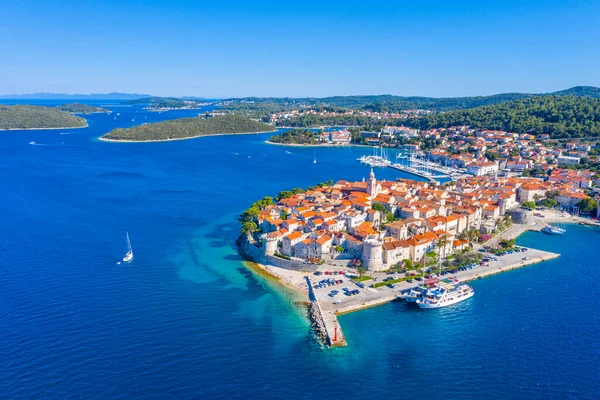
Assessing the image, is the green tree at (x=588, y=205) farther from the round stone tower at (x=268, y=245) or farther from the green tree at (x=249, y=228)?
the green tree at (x=249, y=228)

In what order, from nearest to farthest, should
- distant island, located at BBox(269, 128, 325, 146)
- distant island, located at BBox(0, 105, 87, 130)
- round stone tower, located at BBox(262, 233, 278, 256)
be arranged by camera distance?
round stone tower, located at BBox(262, 233, 278, 256) < distant island, located at BBox(269, 128, 325, 146) < distant island, located at BBox(0, 105, 87, 130)

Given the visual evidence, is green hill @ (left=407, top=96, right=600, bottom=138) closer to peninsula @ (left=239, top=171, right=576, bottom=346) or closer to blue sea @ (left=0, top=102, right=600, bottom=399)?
blue sea @ (left=0, top=102, right=600, bottom=399)

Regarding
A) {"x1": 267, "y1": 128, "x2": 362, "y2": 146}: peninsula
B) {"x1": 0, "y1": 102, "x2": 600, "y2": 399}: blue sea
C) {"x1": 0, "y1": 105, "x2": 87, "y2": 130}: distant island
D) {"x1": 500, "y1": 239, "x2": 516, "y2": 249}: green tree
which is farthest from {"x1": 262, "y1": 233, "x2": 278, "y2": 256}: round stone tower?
{"x1": 0, "y1": 105, "x2": 87, "y2": 130}: distant island

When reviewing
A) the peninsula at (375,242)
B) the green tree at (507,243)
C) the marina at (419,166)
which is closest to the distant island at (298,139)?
the marina at (419,166)

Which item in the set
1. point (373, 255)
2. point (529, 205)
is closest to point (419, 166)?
point (529, 205)

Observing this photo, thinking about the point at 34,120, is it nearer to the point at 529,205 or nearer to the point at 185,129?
the point at 185,129

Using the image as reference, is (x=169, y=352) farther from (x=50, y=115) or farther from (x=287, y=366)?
(x=50, y=115)
